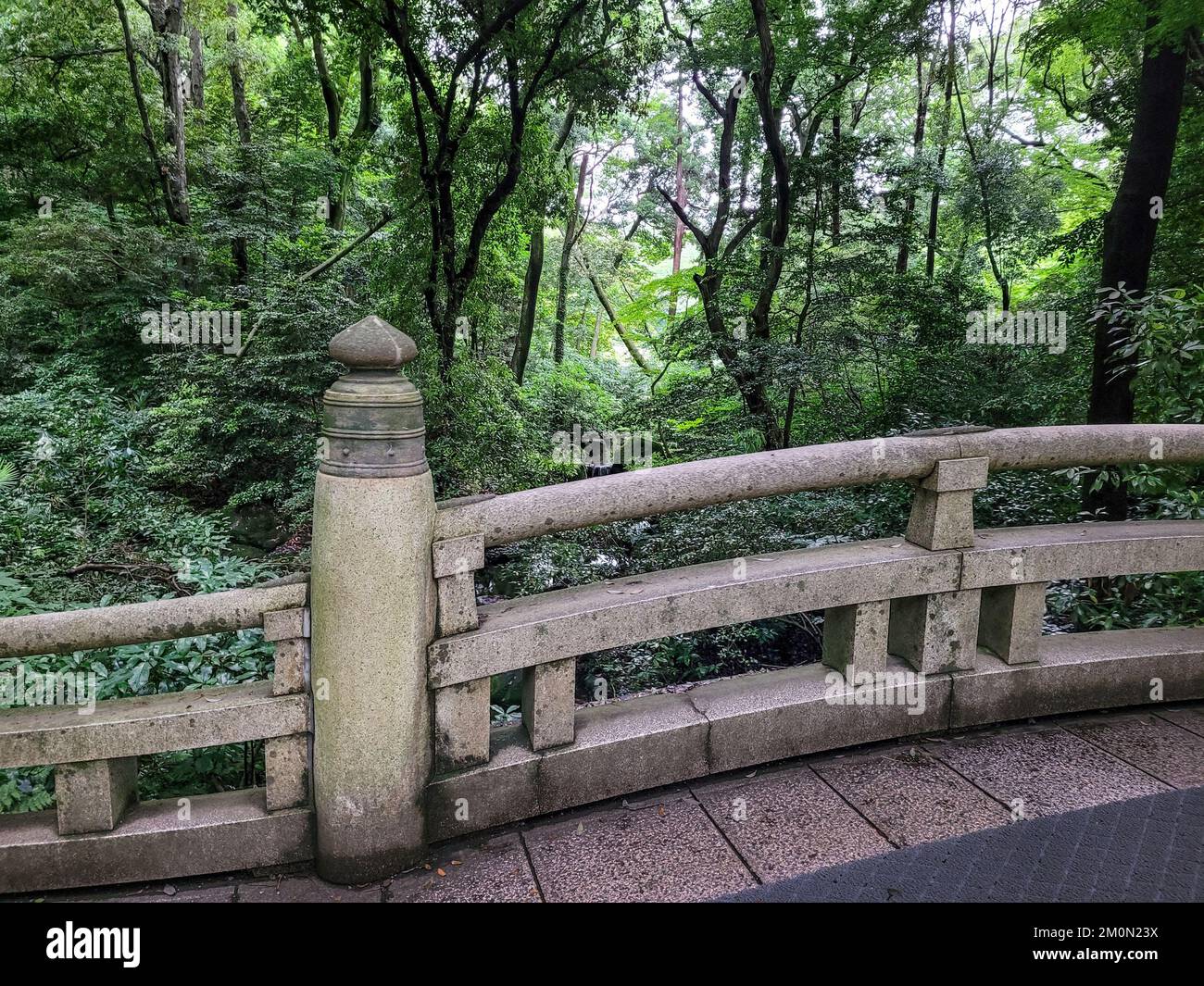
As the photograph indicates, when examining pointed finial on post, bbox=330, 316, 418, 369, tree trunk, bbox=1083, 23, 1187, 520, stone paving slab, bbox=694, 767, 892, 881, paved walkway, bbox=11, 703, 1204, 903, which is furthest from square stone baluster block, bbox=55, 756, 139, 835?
tree trunk, bbox=1083, 23, 1187, 520

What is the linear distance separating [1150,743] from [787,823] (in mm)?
1567

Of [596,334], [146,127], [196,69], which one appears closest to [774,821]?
[146,127]

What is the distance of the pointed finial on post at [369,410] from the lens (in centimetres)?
234

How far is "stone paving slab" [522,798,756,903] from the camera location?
2398 millimetres

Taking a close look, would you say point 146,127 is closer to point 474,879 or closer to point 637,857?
point 474,879

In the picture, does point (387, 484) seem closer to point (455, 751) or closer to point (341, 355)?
point (341, 355)

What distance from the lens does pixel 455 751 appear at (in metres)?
2.65

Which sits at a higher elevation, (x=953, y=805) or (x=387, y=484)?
(x=387, y=484)

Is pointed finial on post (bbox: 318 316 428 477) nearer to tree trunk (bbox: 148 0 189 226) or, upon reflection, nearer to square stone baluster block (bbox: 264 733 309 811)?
square stone baluster block (bbox: 264 733 309 811)

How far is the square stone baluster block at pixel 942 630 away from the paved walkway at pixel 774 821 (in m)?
0.32

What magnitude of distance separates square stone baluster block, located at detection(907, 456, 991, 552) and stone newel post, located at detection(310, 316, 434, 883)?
1892 mm

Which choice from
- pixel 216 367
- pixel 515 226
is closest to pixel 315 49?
pixel 515 226

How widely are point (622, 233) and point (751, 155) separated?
1227cm

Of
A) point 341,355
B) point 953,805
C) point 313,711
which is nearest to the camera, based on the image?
point 341,355
